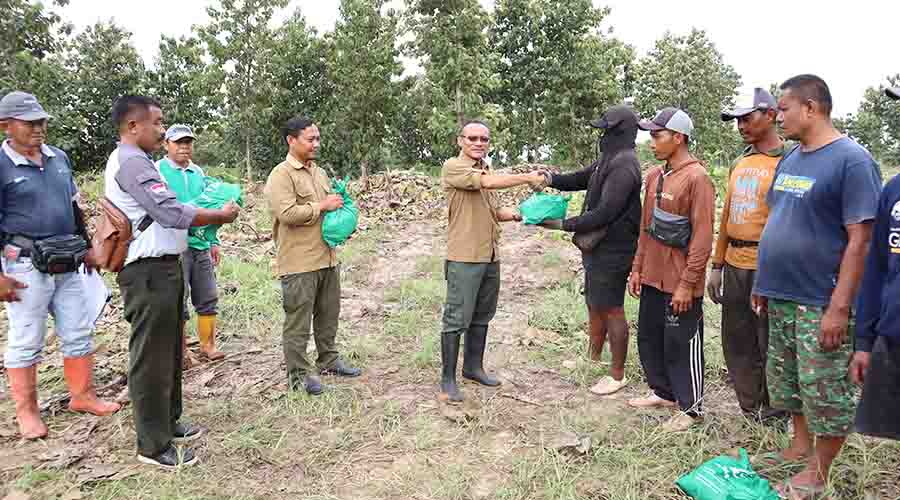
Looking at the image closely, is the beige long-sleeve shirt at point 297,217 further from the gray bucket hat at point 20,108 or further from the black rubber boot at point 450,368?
the gray bucket hat at point 20,108

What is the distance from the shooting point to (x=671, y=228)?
348 centimetres

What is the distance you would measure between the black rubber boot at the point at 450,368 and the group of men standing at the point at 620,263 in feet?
0.04

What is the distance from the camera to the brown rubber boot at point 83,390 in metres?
3.89

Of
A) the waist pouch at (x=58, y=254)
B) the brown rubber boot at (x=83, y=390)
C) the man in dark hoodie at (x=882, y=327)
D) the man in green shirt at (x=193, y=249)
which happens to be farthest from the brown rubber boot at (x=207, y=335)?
the man in dark hoodie at (x=882, y=327)

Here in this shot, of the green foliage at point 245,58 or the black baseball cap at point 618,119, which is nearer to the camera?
the black baseball cap at point 618,119

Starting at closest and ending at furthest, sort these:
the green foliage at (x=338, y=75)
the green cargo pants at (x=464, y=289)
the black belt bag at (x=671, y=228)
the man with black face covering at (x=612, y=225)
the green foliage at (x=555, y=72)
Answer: the black belt bag at (x=671, y=228) → the man with black face covering at (x=612, y=225) → the green cargo pants at (x=464, y=289) → the green foliage at (x=338, y=75) → the green foliage at (x=555, y=72)

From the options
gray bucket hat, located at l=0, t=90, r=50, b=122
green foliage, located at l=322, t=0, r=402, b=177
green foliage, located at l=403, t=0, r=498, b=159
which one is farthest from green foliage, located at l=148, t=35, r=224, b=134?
gray bucket hat, located at l=0, t=90, r=50, b=122

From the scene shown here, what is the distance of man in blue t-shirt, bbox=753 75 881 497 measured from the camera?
2523mm

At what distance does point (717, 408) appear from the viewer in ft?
12.7

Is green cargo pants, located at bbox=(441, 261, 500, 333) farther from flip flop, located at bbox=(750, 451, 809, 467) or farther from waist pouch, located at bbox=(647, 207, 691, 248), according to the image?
flip flop, located at bbox=(750, 451, 809, 467)

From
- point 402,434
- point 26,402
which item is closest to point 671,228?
point 402,434

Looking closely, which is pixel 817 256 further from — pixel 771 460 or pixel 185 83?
pixel 185 83

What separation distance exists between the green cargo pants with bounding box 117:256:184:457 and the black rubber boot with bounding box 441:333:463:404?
66.6 inches

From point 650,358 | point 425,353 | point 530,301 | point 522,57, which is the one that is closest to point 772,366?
point 650,358
